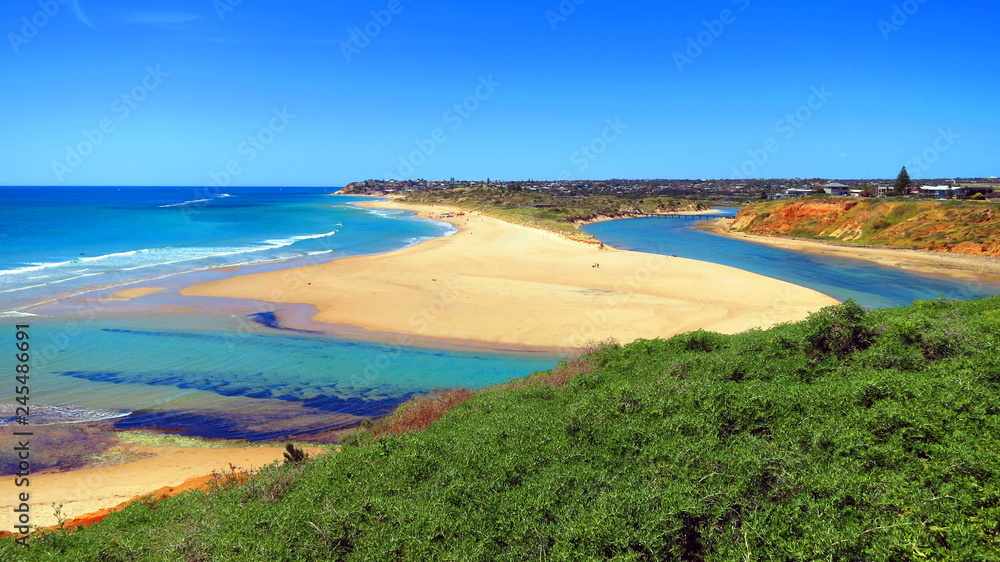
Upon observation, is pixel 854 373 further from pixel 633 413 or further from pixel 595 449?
pixel 595 449

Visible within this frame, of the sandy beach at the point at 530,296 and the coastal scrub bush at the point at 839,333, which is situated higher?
the coastal scrub bush at the point at 839,333

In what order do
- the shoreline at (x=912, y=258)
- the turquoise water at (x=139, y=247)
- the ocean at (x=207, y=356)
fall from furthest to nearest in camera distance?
the shoreline at (x=912, y=258), the turquoise water at (x=139, y=247), the ocean at (x=207, y=356)

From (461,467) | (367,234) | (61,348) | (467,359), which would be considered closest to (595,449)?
(461,467)

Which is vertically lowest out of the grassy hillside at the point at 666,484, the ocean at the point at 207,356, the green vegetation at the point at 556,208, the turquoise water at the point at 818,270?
the ocean at the point at 207,356

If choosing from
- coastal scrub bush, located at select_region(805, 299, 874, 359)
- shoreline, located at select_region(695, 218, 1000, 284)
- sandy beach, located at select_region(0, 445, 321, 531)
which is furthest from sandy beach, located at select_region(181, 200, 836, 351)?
shoreline, located at select_region(695, 218, 1000, 284)

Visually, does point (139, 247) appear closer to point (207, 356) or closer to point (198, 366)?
point (207, 356)

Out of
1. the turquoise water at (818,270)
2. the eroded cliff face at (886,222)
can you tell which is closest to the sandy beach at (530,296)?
the turquoise water at (818,270)

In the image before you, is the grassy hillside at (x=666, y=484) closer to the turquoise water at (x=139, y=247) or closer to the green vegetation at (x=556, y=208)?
the turquoise water at (x=139, y=247)

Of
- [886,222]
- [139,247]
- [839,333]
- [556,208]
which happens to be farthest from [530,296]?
[556,208]
